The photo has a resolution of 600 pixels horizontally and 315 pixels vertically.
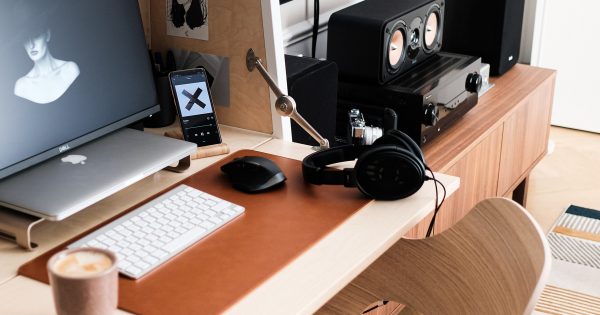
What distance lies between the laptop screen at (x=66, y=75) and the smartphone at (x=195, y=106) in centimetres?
5

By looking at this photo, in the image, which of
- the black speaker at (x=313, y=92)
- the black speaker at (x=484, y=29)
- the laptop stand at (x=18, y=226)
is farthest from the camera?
the black speaker at (x=484, y=29)

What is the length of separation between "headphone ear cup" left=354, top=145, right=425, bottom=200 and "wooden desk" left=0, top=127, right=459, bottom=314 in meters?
0.02

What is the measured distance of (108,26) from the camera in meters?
1.36

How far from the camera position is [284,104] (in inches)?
56.0

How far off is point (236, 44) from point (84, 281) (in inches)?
29.1

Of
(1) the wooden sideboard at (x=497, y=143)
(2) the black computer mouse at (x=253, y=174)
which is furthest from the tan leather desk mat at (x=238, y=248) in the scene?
(1) the wooden sideboard at (x=497, y=143)

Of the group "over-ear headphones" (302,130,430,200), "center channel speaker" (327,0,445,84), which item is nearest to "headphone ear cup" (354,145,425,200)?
"over-ear headphones" (302,130,430,200)

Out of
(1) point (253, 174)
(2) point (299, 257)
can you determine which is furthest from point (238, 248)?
(1) point (253, 174)

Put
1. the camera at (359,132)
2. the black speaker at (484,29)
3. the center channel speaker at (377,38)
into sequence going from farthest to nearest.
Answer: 1. the black speaker at (484,29)
2. the center channel speaker at (377,38)
3. the camera at (359,132)

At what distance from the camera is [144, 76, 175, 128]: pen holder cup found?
1.56 meters

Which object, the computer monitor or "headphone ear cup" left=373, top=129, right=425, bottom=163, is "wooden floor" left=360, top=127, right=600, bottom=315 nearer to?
"headphone ear cup" left=373, top=129, right=425, bottom=163

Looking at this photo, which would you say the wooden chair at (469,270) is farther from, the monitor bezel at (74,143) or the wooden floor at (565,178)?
the wooden floor at (565,178)

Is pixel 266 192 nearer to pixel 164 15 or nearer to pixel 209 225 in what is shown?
pixel 209 225

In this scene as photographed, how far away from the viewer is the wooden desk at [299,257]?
1.03 m
